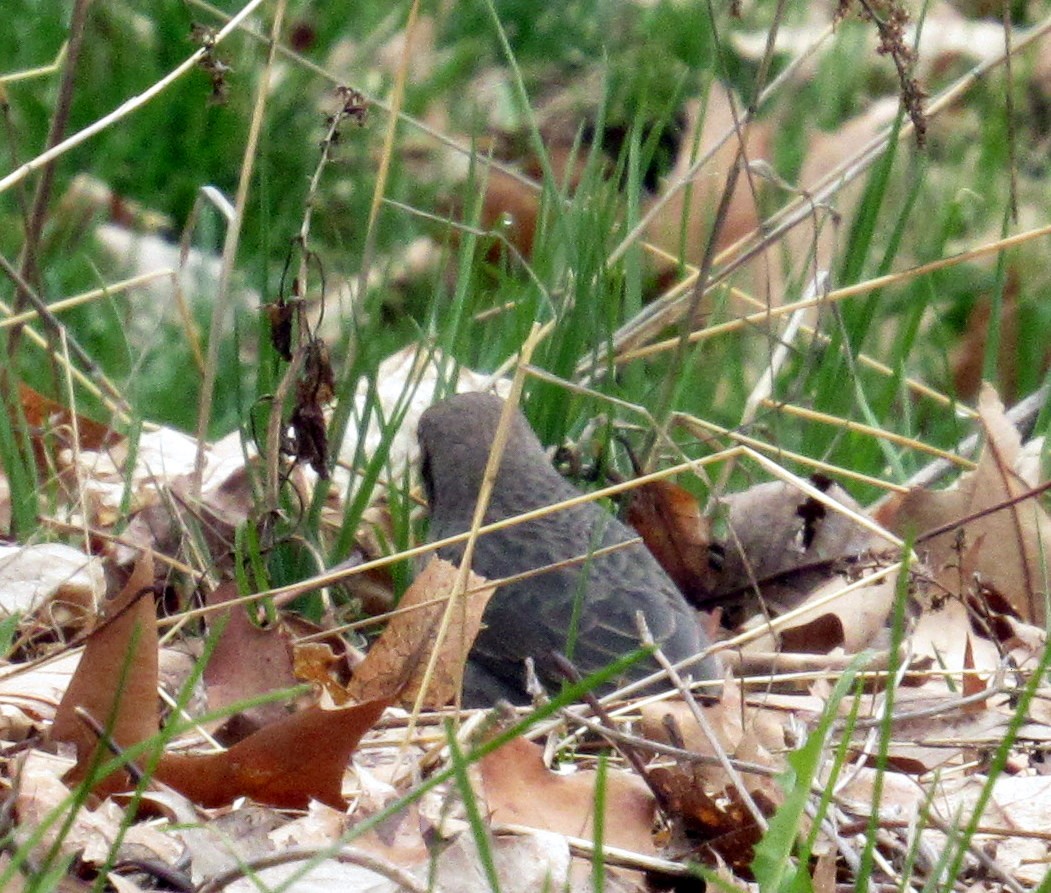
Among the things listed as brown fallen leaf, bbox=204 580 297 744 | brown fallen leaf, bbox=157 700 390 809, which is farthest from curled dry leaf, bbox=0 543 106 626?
brown fallen leaf, bbox=157 700 390 809

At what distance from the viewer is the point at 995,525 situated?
3805 millimetres

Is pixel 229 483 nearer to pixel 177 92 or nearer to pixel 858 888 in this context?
pixel 858 888

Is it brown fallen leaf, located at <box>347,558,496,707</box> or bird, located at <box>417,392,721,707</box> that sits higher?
brown fallen leaf, located at <box>347,558,496,707</box>

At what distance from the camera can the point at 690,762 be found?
268 centimetres

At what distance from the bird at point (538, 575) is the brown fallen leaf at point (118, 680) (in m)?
0.90

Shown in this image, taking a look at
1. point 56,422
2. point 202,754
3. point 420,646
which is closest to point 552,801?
point 202,754

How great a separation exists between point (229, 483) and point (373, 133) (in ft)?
11.5

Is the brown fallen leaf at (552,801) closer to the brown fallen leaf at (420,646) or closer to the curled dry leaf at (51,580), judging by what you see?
the brown fallen leaf at (420,646)

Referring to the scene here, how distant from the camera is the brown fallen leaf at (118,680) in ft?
8.46

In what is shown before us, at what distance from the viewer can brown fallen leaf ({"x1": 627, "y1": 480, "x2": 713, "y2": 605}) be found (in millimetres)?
4035

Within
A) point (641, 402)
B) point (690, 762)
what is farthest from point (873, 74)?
point (690, 762)

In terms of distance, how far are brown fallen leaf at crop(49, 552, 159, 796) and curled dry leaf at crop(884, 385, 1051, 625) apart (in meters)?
1.75

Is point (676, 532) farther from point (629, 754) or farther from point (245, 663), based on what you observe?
point (629, 754)

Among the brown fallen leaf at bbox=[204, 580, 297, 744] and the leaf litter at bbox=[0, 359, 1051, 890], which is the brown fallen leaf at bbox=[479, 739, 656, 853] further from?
the brown fallen leaf at bbox=[204, 580, 297, 744]
